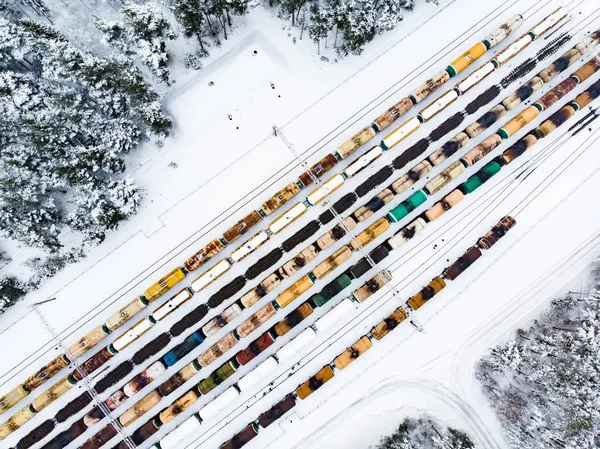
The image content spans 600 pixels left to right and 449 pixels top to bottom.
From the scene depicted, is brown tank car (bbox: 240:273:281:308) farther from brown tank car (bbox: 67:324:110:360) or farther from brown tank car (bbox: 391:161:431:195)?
brown tank car (bbox: 391:161:431:195)

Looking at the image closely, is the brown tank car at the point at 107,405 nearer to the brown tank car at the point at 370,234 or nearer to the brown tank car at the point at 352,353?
the brown tank car at the point at 352,353

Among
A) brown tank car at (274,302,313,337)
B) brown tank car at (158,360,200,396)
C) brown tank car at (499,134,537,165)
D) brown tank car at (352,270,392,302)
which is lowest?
brown tank car at (352,270,392,302)

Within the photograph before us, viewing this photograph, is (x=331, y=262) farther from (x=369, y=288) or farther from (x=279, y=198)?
(x=279, y=198)

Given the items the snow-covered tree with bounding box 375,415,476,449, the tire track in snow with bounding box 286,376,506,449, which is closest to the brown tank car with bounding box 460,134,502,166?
the tire track in snow with bounding box 286,376,506,449

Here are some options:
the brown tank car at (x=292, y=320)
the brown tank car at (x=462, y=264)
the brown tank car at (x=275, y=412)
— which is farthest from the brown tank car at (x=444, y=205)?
the brown tank car at (x=275, y=412)

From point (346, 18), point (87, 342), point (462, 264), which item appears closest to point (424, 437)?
point (462, 264)
